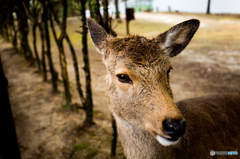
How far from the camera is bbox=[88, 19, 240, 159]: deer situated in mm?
1575

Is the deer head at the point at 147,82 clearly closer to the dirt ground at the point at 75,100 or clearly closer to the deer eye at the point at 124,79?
the deer eye at the point at 124,79

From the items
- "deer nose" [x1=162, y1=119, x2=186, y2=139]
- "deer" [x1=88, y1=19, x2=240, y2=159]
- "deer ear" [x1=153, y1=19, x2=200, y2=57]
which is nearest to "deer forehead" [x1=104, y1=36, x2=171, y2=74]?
"deer" [x1=88, y1=19, x2=240, y2=159]

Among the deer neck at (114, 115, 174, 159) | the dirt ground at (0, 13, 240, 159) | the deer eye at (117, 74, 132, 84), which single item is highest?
the deer eye at (117, 74, 132, 84)

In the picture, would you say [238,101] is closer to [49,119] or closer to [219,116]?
[219,116]

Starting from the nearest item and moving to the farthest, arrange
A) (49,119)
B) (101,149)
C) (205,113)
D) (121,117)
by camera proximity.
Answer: (121,117) → (205,113) → (101,149) → (49,119)

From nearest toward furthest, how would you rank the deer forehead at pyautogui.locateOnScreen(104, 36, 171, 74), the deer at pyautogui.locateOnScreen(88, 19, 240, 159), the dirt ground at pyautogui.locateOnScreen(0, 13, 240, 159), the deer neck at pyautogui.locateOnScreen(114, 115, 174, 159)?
the deer at pyautogui.locateOnScreen(88, 19, 240, 159), the deer forehead at pyautogui.locateOnScreen(104, 36, 171, 74), the deer neck at pyautogui.locateOnScreen(114, 115, 174, 159), the dirt ground at pyautogui.locateOnScreen(0, 13, 240, 159)

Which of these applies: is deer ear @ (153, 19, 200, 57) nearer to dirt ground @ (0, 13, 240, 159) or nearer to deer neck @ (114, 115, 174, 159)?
deer neck @ (114, 115, 174, 159)

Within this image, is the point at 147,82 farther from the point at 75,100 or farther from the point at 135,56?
the point at 75,100

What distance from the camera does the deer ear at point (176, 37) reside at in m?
2.00

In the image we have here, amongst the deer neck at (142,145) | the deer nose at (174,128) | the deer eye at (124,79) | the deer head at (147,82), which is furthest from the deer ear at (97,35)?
the deer nose at (174,128)

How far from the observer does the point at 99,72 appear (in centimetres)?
903

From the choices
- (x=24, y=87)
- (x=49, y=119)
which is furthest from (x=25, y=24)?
(x=49, y=119)

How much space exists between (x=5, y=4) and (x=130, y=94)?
37.2ft

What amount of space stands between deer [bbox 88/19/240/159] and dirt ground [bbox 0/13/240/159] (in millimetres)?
1045
